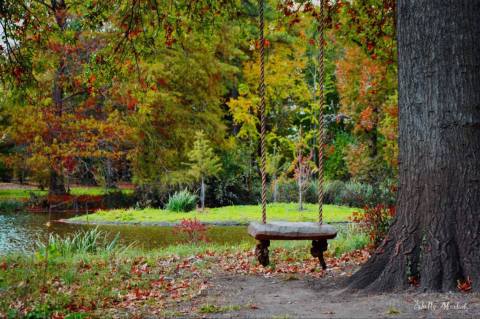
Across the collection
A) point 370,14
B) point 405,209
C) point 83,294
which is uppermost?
point 370,14

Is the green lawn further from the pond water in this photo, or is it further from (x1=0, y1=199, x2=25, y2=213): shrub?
(x1=0, y1=199, x2=25, y2=213): shrub

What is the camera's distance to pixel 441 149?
4.71 metres

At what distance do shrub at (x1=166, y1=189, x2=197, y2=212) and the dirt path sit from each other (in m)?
11.7

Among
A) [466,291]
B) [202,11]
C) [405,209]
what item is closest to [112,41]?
[202,11]

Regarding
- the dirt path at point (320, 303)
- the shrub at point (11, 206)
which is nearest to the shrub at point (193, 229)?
the dirt path at point (320, 303)

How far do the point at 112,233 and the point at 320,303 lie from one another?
875cm

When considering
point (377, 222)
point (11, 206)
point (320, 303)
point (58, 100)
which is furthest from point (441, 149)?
point (58, 100)

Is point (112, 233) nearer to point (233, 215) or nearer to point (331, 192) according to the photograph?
point (233, 215)

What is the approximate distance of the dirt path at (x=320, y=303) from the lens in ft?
13.8

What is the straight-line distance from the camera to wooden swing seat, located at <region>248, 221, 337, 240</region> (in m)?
5.60

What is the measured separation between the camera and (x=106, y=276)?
21.1ft

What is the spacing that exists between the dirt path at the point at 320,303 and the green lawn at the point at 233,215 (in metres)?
9.53

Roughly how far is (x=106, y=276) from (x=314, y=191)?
14.1 metres

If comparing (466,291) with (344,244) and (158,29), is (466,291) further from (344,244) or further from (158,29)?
(158,29)
